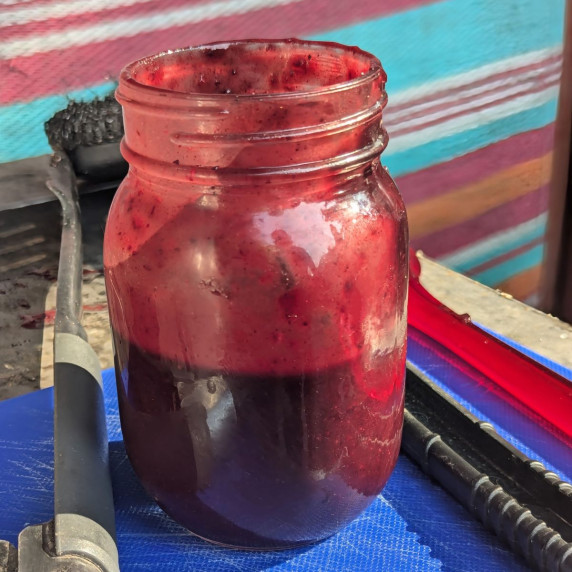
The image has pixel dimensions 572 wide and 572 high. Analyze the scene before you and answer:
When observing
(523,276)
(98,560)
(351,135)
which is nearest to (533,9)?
(523,276)

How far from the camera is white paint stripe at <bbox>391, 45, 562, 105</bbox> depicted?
124 cm

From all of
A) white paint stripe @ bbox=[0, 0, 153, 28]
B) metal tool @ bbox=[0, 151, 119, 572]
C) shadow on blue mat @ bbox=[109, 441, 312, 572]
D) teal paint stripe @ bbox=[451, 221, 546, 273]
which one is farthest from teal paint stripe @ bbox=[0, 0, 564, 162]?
shadow on blue mat @ bbox=[109, 441, 312, 572]

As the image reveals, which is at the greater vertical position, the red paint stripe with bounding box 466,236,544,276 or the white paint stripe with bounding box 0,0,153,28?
the white paint stripe with bounding box 0,0,153,28

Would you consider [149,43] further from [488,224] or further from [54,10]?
[488,224]

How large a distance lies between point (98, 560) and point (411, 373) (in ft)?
1.17

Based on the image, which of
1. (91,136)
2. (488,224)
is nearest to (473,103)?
(488,224)

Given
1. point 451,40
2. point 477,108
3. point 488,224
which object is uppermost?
point 451,40

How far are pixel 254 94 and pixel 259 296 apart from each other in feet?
0.37

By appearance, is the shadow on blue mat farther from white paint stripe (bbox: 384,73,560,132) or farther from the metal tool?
white paint stripe (bbox: 384,73,560,132)

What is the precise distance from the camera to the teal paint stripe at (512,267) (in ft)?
4.95

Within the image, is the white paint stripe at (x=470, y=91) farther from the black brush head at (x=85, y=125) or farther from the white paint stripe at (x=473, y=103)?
the black brush head at (x=85, y=125)

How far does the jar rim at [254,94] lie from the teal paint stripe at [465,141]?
75 cm

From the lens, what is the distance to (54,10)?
960 millimetres

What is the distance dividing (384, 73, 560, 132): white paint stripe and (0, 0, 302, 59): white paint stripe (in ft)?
0.99
